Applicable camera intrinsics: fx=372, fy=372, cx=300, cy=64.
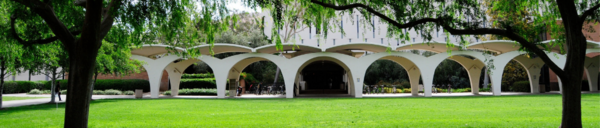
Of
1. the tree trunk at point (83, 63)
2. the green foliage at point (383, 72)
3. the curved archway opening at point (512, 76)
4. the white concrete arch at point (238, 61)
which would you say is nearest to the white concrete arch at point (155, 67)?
the white concrete arch at point (238, 61)

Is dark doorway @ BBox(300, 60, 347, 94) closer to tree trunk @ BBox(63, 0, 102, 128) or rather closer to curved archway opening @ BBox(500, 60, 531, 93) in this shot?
curved archway opening @ BBox(500, 60, 531, 93)

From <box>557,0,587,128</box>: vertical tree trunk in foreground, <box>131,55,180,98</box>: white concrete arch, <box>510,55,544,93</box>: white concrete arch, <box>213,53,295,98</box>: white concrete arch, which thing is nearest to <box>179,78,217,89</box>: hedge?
<box>131,55,180,98</box>: white concrete arch

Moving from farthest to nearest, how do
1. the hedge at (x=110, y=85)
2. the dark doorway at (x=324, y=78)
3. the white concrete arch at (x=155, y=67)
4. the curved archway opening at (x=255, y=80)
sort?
1. the dark doorway at (x=324, y=78)
2. the hedge at (x=110, y=85)
3. the curved archway opening at (x=255, y=80)
4. the white concrete arch at (x=155, y=67)

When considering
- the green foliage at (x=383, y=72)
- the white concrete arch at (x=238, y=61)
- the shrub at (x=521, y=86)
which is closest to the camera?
the white concrete arch at (x=238, y=61)

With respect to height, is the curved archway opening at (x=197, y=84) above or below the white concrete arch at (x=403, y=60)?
below

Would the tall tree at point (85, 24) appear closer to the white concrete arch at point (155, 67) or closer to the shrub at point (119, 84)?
the white concrete arch at point (155, 67)

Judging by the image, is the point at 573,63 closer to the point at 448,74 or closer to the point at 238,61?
the point at 238,61

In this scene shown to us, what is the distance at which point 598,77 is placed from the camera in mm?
27953

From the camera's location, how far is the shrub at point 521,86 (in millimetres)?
26203

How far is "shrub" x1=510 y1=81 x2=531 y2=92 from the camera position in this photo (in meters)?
26.2

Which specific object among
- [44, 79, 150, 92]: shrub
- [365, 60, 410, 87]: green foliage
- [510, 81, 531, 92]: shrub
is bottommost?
[510, 81, 531, 92]: shrub

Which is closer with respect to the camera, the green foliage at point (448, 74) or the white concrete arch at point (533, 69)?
the white concrete arch at point (533, 69)

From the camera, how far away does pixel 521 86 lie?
26.7 m

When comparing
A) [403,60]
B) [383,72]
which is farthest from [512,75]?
[403,60]
